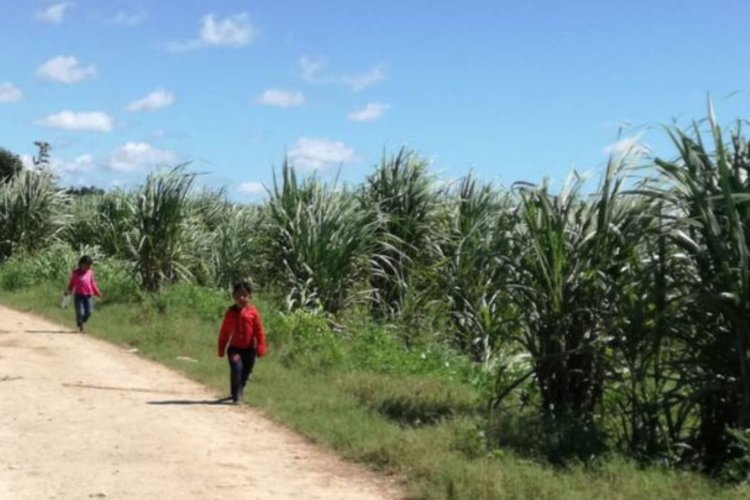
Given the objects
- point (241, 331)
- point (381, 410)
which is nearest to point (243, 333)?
point (241, 331)

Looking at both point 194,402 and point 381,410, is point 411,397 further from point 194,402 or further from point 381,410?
point 194,402

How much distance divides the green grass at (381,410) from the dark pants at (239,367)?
0.80 ft

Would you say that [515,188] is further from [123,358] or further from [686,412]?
[123,358]

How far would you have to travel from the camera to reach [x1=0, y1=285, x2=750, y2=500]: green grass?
6875mm

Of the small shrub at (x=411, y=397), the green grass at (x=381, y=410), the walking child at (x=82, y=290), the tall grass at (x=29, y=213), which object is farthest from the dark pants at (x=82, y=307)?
the tall grass at (x=29, y=213)

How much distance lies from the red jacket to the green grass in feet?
2.03

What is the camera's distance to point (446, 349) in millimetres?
14500

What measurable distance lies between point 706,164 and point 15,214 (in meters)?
22.4

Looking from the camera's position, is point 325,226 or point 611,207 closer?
point 611,207

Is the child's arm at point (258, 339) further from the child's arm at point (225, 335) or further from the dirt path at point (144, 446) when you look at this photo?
the dirt path at point (144, 446)

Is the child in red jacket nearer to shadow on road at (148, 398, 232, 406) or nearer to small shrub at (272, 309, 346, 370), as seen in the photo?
shadow on road at (148, 398, 232, 406)

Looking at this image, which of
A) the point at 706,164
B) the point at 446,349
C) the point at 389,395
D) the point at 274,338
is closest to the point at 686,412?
the point at 706,164

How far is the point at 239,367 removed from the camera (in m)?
11.0

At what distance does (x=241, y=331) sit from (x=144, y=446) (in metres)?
2.83
